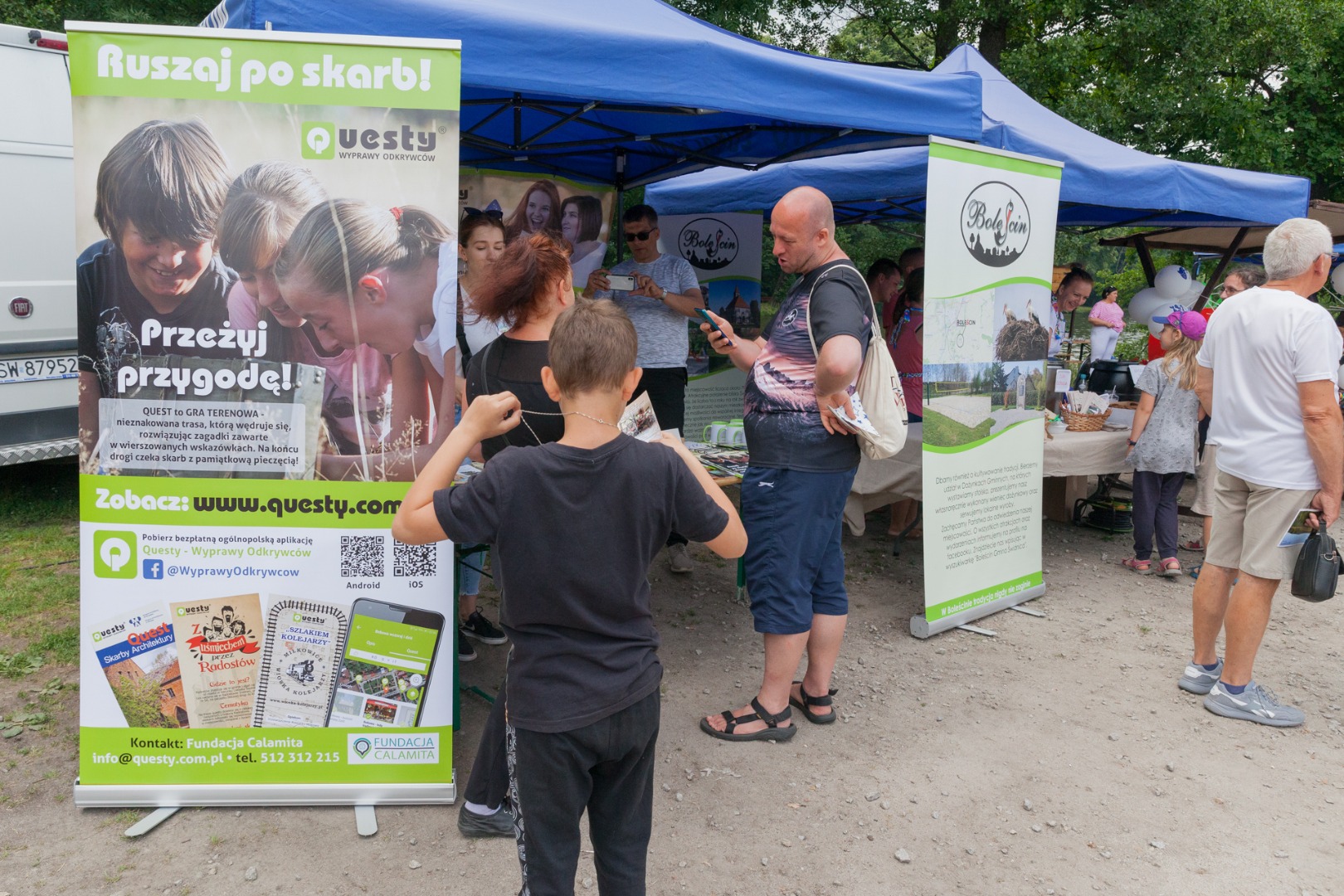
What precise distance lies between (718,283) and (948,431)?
3.61m

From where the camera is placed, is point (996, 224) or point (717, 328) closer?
point (717, 328)

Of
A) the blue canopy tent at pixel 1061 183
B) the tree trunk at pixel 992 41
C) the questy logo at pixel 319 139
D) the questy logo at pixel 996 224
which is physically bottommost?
the questy logo at pixel 319 139

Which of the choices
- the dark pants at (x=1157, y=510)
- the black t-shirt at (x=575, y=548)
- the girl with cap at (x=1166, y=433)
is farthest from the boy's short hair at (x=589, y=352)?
Result: the dark pants at (x=1157, y=510)

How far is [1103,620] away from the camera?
4578mm

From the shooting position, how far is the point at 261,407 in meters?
Answer: 2.46

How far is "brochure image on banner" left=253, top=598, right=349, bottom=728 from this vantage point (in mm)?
2549

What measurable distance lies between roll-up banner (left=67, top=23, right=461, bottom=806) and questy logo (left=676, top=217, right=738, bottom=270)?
4.87m

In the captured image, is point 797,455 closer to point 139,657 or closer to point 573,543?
point 573,543

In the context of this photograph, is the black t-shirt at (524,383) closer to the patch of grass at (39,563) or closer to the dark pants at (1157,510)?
the patch of grass at (39,563)

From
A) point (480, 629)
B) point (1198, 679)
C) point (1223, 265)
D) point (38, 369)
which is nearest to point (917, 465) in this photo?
point (1198, 679)

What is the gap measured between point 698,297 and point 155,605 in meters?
3.06

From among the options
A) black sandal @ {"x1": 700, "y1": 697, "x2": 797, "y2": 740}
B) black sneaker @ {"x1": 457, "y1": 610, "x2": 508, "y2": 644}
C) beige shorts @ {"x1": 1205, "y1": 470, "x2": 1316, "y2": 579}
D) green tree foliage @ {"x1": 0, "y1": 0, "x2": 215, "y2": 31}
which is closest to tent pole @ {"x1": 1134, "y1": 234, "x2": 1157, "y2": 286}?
beige shorts @ {"x1": 1205, "y1": 470, "x2": 1316, "y2": 579}

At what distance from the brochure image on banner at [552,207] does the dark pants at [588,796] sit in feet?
13.2

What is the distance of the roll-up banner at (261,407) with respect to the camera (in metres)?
2.38
